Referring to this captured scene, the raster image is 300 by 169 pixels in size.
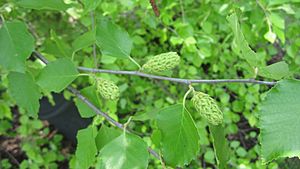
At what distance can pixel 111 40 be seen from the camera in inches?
29.5

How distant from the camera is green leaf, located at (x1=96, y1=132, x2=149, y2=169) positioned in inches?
24.0

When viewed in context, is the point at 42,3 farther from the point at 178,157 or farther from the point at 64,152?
the point at 64,152

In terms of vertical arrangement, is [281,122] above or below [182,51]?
above

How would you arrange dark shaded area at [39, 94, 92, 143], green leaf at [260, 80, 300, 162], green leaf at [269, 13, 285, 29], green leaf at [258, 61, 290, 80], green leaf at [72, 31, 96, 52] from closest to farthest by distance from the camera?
green leaf at [260, 80, 300, 162] → green leaf at [258, 61, 290, 80] → green leaf at [72, 31, 96, 52] → green leaf at [269, 13, 285, 29] → dark shaded area at [39, 94, 92, 143]

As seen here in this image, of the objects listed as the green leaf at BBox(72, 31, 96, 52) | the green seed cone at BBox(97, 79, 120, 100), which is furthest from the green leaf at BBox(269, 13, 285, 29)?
the green seed cone at BBox(97, 79, 120, 100)

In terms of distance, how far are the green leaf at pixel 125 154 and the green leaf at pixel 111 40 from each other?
17 centimetres

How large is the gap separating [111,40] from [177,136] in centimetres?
23

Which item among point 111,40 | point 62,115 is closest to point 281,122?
point 111,40

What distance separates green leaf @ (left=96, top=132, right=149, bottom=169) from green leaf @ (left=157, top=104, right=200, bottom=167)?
1.4 inches

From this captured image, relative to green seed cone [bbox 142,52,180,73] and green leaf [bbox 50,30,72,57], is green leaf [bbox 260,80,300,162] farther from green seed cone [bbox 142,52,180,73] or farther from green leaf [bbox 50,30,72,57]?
green leaf [bbox 50,30,72,57]

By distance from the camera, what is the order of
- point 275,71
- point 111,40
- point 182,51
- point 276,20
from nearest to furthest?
point 275,71 → point 111,40 → point 276,20 → point 182,51

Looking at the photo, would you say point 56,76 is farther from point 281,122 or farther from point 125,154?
point 281,122

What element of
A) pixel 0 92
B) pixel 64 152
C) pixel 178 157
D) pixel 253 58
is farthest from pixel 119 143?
pixel 64 152

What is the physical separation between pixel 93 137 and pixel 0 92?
3.73ft
